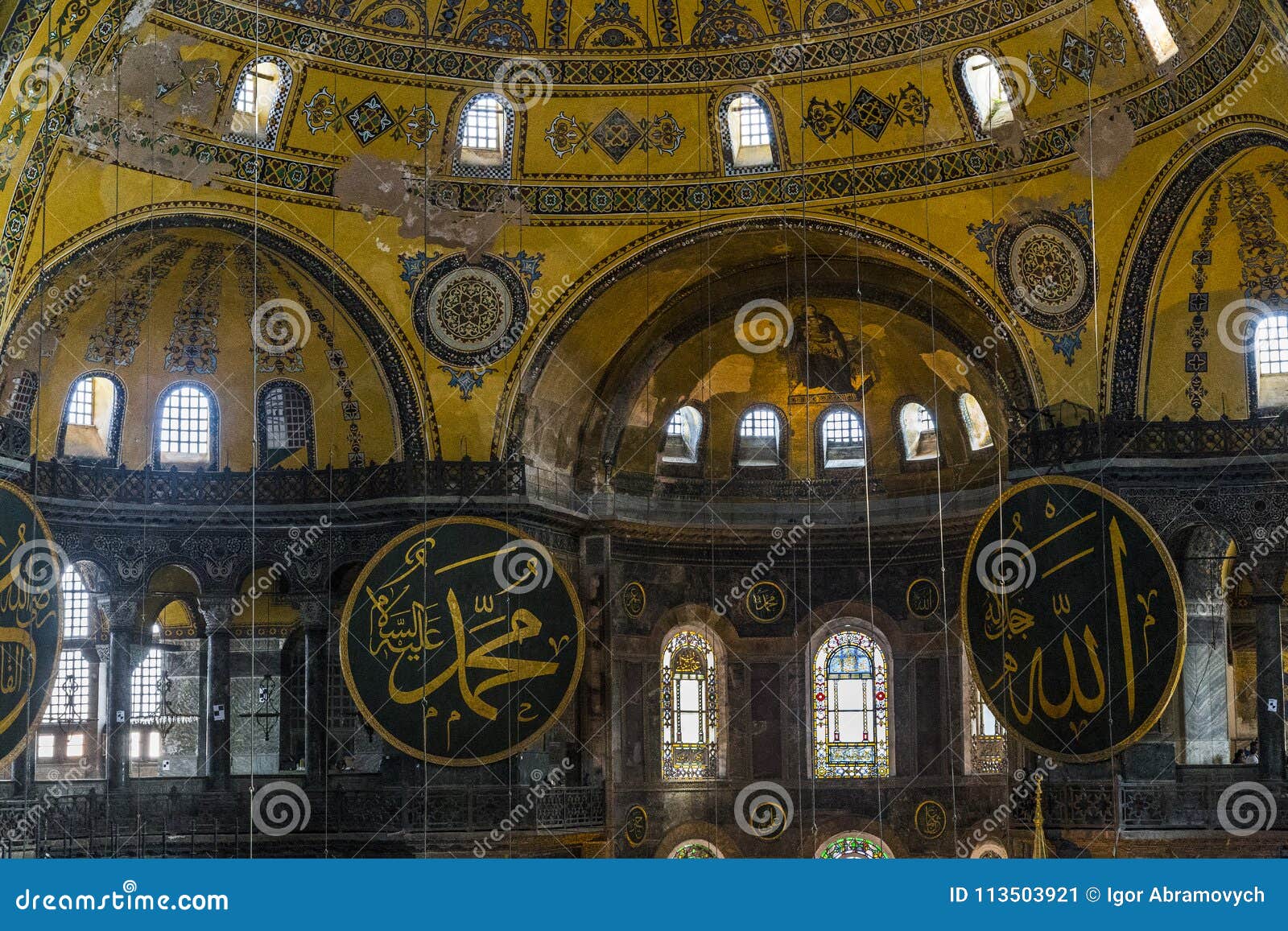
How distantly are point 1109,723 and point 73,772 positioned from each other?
42.1 ft

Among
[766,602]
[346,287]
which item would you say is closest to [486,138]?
[346,287]

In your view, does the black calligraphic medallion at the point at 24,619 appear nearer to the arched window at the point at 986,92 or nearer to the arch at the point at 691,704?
the arch at the point at 691,704

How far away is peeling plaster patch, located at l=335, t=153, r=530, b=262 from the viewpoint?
21625mm

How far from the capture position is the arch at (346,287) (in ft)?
67.4

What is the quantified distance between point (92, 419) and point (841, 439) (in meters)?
9.84

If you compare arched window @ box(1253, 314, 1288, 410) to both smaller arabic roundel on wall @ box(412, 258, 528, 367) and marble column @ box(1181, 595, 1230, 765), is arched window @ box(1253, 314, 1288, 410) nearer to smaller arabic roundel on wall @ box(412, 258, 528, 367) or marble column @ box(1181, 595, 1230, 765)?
marble column @ box(1181, 595, 1230, 765)

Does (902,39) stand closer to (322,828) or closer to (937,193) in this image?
(937,193)

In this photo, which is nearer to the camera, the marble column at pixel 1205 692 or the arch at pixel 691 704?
the marble column at pixel 1205 692

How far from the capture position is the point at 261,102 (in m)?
21.1

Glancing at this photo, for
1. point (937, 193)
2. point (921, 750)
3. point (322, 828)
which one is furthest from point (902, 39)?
point (322, 828)

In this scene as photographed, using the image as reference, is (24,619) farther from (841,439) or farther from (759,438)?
(841,439)

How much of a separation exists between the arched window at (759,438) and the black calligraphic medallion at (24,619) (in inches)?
384

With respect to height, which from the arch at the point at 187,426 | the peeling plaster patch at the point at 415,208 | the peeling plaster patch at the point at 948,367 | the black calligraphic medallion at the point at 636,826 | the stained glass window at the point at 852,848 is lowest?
the stained glass window at the point at 852,848

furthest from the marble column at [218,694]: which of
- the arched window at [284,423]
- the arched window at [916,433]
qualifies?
the arched window at [916,433]
